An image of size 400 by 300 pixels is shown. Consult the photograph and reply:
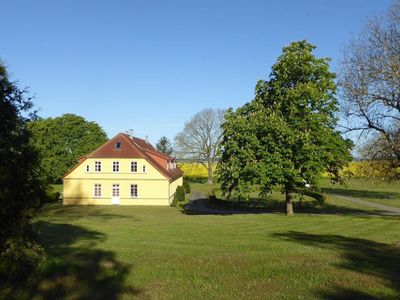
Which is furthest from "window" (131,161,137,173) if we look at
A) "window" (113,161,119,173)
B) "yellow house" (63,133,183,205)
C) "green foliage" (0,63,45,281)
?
"green foliage" (0,63,45,281)

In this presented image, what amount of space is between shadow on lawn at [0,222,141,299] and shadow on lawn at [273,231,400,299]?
4130 mm

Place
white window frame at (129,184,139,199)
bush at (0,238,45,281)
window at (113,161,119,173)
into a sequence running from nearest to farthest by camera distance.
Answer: bush at (0,238,45,281)
white window frame at (129,184,139,199)
window at (113,161,119,173)

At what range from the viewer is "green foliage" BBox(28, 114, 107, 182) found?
75125 millimetres

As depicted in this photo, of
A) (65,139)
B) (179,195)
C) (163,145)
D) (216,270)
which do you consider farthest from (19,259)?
(163,145)

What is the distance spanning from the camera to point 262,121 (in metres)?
31.6

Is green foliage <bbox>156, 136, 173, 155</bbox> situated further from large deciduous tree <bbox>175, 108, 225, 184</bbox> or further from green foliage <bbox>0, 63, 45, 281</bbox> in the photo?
green foliage <bbox>0, 63, 45, 281</bbox>

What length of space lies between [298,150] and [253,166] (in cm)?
339

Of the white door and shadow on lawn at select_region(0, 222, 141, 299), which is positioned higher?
the white door

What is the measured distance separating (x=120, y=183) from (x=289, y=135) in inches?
1186

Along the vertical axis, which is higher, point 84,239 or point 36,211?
point 36,211

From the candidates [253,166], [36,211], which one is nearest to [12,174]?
[36,211]

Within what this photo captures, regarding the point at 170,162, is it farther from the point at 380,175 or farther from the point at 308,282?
the point at 308,282

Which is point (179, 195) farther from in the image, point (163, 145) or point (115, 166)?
point (163, 145)

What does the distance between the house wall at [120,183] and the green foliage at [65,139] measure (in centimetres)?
1851
